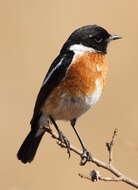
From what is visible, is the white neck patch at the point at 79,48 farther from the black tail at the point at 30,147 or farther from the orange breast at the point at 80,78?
the black tail at the point at 30,147

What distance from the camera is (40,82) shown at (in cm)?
1034

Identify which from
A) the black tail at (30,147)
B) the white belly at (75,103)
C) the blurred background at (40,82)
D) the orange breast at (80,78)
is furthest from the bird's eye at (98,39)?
the blurred background at (40,82)

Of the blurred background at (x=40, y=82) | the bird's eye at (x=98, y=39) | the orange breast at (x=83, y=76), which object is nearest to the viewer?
the orange breast at (x=83, y=76)

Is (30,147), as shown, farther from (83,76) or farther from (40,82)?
(40,82)

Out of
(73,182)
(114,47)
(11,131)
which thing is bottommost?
(73,182)

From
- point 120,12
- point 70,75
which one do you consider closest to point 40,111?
point 70,75

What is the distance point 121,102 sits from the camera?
9.67 meters

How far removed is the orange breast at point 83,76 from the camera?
23.1 feet

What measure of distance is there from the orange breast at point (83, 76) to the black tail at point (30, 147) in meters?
0.67

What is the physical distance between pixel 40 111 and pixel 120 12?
4322mm

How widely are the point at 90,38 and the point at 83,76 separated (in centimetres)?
44

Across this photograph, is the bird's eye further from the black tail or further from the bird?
the black tail

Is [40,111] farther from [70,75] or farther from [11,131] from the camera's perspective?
[11,131]

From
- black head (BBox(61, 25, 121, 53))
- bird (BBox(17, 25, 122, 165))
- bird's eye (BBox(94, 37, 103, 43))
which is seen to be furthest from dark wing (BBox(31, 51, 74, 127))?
bird's eye (BBox(94, 37, 103, 43))
